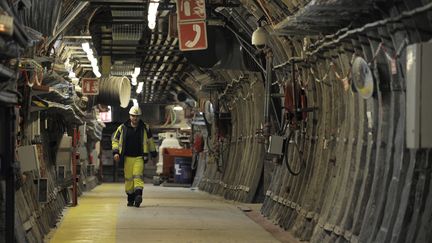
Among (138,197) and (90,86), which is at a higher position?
(90,86)

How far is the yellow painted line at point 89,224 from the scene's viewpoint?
10383mm

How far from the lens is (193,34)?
44.9ft

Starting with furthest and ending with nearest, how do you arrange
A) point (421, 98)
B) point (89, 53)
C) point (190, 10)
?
point (89, 53), point (190, 10), point (421, 98)

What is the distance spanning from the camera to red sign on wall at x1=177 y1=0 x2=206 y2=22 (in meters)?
13.5

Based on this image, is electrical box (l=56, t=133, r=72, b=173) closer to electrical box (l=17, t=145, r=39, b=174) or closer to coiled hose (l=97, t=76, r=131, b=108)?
electrical box (l=17, t=145, r=39, b=174)

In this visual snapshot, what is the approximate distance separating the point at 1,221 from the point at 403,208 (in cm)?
354

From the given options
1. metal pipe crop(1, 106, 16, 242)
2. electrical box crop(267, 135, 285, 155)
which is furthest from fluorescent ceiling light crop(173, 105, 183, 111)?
metal pipe crop(1, 106, 16, 242)

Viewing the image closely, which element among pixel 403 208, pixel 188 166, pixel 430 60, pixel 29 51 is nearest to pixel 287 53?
pixel 29 51

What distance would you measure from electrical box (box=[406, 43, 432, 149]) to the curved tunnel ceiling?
2.50 ft

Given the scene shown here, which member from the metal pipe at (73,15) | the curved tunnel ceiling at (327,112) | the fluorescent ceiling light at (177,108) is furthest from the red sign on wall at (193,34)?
the fluorescent ceiling light at (177,108)

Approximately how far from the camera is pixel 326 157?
1066 centimetres

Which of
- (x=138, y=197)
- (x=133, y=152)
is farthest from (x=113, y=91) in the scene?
(x=138, y=197)

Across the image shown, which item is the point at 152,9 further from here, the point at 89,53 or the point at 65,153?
the point at 89,53

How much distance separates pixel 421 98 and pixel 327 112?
5.18 m
